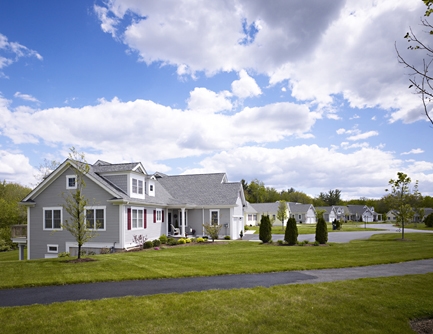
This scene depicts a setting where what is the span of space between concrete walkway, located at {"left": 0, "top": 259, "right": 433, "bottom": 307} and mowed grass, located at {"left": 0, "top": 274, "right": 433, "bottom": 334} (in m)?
0.80

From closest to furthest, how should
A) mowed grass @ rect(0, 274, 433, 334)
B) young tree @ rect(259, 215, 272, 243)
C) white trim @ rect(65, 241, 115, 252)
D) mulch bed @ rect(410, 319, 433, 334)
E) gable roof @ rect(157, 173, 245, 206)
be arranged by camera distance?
1. mowed grass @ rect(0, 274, 433, 334)
2. mulch bed @ rect(410, 319, 433, 334)
3. white trim @ rect(65, 241, 115, 252)
4. young tree @ rect(259, 215, 272, 243)
5. gable roof @ rect(157, 173, 245, 206)

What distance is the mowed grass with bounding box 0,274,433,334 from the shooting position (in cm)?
685

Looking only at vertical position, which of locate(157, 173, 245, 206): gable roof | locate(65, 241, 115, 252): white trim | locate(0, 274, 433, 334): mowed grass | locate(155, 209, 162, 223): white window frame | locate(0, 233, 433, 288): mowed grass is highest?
locate(157, 173, 245, 206): gable roof

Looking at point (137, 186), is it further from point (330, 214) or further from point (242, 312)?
point (330, 214)

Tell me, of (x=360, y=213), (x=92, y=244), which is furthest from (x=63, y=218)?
(x=360, y=213)

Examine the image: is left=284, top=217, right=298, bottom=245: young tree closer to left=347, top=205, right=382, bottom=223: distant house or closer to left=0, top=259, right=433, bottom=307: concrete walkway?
left=0, top=259, right=433, bottom=307: concrete walkway

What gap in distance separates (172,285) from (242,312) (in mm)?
3754

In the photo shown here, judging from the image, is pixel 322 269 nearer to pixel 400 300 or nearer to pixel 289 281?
pixel 289 281

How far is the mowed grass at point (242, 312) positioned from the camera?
6852mm

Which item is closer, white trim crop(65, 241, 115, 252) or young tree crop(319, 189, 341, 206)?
white trim crop(65, 241, 115, 252)

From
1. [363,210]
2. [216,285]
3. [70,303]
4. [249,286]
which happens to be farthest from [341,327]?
[363,210]

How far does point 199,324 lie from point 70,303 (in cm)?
389

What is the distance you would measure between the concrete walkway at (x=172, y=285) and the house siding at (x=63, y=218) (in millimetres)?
11983

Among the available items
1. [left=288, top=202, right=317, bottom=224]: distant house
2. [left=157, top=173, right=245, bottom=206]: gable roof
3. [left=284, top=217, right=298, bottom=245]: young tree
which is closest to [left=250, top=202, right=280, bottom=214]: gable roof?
[left=288, top=202, right=317, bottom=224]: distant house
